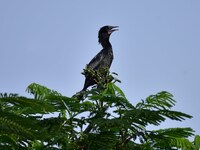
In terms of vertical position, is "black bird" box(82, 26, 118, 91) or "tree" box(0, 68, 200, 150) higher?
"black bird" box(82, 26, 118, 91)

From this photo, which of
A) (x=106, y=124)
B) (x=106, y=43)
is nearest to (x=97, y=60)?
(x=106, y=43)

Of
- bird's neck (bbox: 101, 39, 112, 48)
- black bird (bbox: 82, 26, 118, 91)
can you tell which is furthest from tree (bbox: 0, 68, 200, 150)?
bird's neck (bbox: 101, 39, 112, 48)

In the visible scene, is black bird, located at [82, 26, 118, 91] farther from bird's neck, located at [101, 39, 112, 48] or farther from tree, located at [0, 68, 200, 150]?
tree, located at [0, 68, 200, 150]

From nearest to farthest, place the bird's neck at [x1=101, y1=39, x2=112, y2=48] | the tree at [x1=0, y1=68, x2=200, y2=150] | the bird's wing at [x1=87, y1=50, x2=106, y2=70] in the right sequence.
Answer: the tree at [x1=0, y1=68, x2=200, y2=150], the bird's wing at [x1=87, y1=50, x2=106, y2=70], the bird's neck at [x1=101, y1=39, x2=112, y2=48]

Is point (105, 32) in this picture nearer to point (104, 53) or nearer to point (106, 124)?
point (104, 53)

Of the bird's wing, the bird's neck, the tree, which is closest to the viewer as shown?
the tree

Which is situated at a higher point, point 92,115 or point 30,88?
point 30,88

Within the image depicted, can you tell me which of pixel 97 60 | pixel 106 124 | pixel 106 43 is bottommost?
pixel 106 124

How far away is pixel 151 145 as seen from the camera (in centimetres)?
462

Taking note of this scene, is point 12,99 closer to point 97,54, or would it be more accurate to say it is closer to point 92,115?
point 92,115

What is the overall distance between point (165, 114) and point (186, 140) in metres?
1.18

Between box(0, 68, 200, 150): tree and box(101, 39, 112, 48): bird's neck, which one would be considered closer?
box(0, 68, 200, 150): tree

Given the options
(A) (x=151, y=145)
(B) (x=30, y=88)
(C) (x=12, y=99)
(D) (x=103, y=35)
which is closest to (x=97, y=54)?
(D) (x=103, y=35)

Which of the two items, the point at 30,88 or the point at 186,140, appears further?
the point at 30,88
